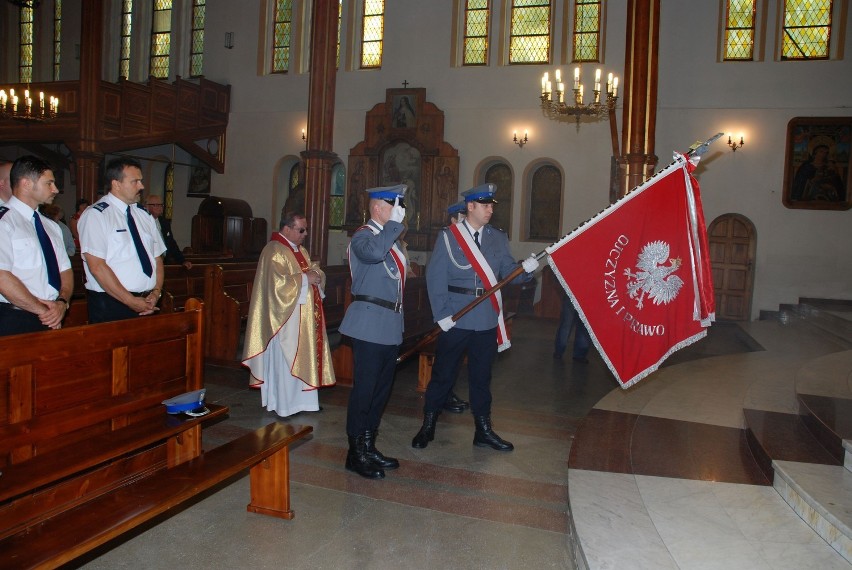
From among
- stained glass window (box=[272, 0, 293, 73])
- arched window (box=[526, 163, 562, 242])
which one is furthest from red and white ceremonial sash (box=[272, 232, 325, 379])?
stained glass window (box=[272, 0, 293, 73])

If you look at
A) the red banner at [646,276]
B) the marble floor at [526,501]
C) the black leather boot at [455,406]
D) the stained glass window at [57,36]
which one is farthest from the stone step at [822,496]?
the stained glass window at [57,36]

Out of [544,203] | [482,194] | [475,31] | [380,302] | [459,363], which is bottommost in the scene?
[459,363]

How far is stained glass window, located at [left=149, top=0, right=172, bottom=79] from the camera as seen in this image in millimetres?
15914

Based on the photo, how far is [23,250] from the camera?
3254 mm

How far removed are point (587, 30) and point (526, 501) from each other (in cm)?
1123

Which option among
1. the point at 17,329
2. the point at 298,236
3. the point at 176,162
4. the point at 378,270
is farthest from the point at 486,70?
the point at 17,329

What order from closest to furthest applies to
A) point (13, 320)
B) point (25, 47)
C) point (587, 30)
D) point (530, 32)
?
point (13, 320), point (587, 30), point (530, 32), point (25, 47)

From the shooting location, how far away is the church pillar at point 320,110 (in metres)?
8.66

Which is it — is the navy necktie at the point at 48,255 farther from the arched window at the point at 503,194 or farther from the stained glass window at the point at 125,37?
the stained glass window at the point at 125,37

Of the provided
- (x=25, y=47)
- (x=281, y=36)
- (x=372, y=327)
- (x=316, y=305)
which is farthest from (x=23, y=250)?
(x=25, y=47)

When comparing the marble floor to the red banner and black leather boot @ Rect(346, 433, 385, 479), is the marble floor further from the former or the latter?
the red banner

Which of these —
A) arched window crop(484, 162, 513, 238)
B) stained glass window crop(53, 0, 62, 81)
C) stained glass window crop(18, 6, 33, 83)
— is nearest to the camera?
arched window crop(484, 162, 513, 238)

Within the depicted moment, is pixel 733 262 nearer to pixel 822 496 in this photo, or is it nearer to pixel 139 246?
pixel 822 496

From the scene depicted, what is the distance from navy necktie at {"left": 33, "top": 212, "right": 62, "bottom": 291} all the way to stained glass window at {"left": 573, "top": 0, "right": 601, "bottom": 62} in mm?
11170
